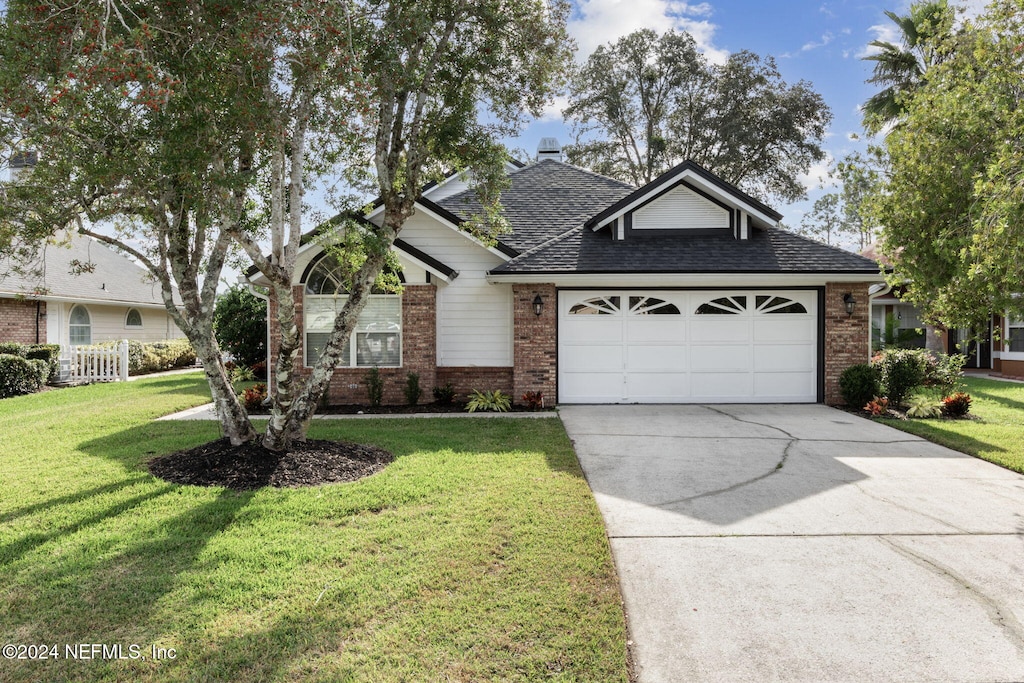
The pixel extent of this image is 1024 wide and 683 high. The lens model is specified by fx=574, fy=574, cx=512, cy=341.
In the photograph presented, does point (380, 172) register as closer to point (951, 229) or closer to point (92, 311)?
point (951, 229)

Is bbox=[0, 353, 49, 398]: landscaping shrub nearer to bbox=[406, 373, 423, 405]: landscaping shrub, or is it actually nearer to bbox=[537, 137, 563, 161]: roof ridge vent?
bbox=[406, 373, 423, 405]: landscaping shrub

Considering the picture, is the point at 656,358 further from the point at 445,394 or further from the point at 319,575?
the point at 319,575

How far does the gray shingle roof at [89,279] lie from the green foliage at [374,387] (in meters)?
9.01

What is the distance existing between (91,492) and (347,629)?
4.31m

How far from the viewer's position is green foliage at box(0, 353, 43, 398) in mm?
13977

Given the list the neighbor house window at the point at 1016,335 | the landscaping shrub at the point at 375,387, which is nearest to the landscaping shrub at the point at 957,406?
the neighbor house window at the point at 1016,335

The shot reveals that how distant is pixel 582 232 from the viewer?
12.8 metres

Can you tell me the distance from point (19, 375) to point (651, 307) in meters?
15.5

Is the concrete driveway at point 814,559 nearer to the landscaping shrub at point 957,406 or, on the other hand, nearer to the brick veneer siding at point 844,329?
the landscaping shrub at point 957,406

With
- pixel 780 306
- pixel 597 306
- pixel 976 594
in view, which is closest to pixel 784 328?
pixel 780 306

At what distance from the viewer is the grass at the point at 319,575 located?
3164 millimetres

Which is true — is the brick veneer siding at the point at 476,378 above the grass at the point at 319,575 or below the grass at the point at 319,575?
above

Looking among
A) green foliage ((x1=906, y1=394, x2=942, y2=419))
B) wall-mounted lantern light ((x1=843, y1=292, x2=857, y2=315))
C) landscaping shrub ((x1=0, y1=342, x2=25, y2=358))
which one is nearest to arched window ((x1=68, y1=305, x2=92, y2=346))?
landscaping shrub ((x1=0, y1=342, x2=25, y2=358))

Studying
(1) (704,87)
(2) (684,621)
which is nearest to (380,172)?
(2) (684,621)
